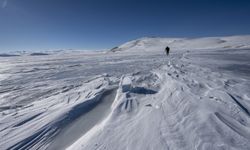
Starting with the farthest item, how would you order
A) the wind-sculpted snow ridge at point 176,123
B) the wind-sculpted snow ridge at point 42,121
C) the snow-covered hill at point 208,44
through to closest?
the snow-covered hill at point 208,44 < the wind-sculpted snow ridge at point 42,121 < the wind-sculpted snow ridge at point 176,123

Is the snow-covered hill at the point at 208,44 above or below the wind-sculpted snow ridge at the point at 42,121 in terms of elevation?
below

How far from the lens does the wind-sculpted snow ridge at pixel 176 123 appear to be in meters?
2.29

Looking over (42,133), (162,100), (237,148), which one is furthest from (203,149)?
(42,133)

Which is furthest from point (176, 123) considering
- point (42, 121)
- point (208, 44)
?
point (208, 44)

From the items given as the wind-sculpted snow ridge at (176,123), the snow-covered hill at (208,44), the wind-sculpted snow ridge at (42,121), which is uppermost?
the wind-sculpted snow ridge at (42,121)

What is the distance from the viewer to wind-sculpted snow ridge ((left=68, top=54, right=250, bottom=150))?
2295mm

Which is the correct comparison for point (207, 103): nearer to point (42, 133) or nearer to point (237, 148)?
point (237, 148)

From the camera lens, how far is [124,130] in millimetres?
2738

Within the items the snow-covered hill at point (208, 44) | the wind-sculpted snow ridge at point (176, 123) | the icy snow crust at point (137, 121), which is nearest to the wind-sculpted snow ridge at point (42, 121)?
the icy snow crust at point (137, 121)

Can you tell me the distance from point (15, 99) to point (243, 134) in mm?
5804

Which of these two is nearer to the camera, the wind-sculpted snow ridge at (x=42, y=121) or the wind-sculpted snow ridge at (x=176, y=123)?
the wind-sculpted snow ridge at (x=176, y=123)

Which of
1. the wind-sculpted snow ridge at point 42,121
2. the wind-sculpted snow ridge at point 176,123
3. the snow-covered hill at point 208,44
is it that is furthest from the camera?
the snow-covered hill at point 208,44

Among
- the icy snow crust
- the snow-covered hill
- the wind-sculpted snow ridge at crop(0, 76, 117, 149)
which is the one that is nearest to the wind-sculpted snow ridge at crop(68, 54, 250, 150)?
the icy snow crust

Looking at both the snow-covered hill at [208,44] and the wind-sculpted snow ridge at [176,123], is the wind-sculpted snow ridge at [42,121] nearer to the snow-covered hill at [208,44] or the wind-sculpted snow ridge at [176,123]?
the wind-sculpted snow ridge at [176,123]
